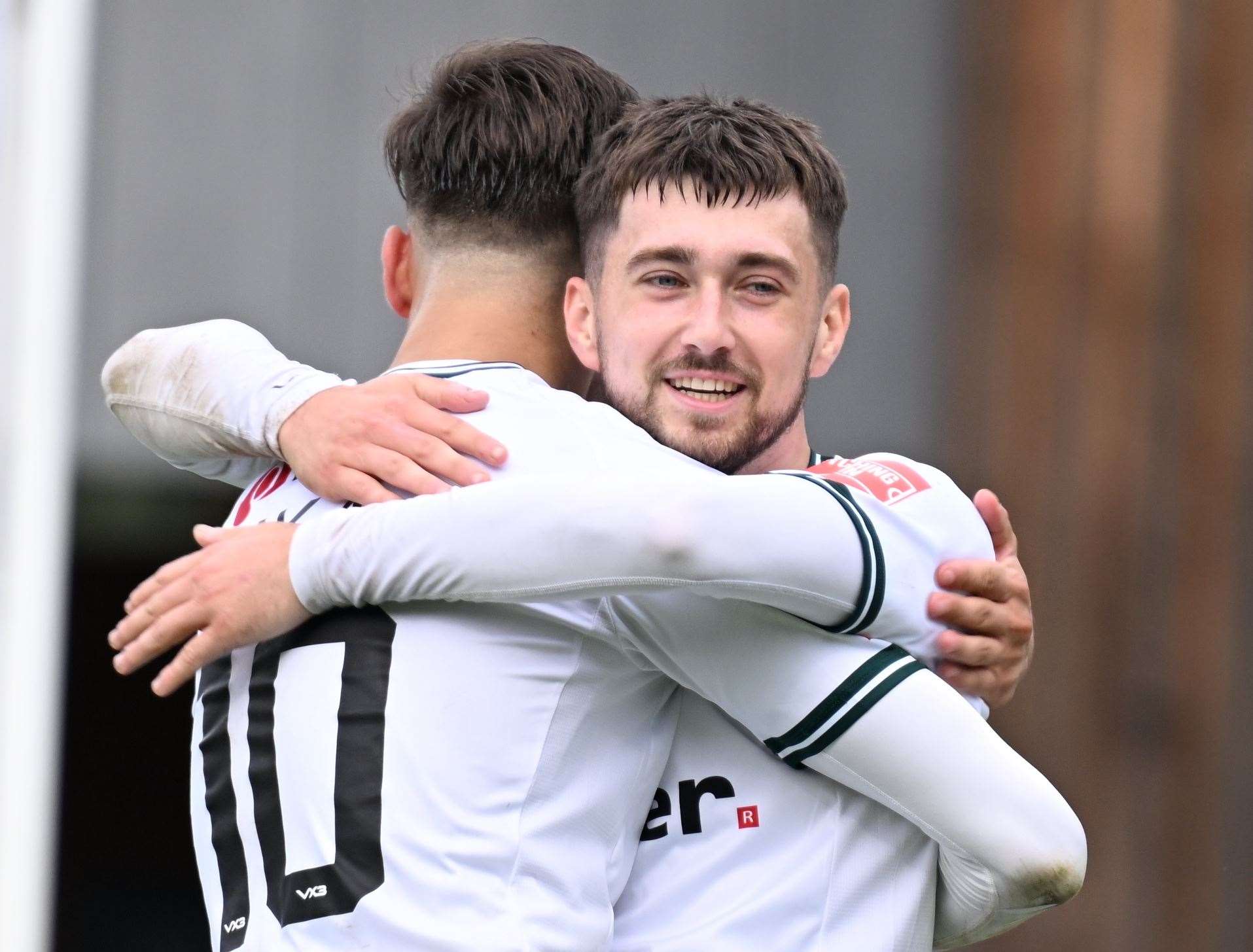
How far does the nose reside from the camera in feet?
3.81

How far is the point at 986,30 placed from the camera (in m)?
3.03

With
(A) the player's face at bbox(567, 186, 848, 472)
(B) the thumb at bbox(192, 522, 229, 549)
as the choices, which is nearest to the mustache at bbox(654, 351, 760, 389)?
(A) the player's face at bbox(567, 186, 848, 472)

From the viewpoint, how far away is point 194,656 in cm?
106

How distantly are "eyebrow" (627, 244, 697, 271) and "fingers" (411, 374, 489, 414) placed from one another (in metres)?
0.17

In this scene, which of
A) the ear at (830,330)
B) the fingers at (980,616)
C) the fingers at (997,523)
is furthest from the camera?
the ear at (830,330)

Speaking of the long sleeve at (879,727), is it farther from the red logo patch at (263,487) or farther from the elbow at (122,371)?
the elbow at (122,371)

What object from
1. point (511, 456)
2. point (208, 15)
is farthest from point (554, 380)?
point (208, 15)

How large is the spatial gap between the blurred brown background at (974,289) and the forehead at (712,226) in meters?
1.69

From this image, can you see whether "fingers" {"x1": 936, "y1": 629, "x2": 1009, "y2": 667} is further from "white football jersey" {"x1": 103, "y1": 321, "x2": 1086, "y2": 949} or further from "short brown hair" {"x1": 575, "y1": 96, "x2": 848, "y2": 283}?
"short brown hair" {"x1": 575, "y1": 96, "x2": 848, "y2": 283}

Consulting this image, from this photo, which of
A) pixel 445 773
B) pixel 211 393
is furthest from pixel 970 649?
pixel 211 393

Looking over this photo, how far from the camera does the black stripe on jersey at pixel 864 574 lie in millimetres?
978

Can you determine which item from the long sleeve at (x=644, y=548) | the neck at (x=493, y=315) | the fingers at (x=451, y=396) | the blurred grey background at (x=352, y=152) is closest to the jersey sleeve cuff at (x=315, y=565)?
the long sleeve at (x=644, y=548)

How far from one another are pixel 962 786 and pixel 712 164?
1.68 ft

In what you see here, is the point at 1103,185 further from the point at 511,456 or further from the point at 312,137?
the point at 511,456
